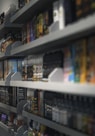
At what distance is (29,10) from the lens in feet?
9.75

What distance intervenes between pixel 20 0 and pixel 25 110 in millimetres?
1115

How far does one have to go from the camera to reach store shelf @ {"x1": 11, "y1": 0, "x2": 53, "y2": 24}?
268cm

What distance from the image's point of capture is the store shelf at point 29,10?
2685mm

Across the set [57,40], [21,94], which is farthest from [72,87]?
[21,94]

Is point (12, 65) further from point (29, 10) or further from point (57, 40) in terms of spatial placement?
point (57, 40)

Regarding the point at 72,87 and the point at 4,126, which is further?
the point at 4,126

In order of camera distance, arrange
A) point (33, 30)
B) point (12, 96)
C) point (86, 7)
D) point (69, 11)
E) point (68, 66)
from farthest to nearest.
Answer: point (12, 96) < point (33, 30) < point (68, 66) < point (69, 11) < point (86, 7)

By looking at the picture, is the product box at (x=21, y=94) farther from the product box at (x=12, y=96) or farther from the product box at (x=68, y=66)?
the product box at (x=68, y=66)

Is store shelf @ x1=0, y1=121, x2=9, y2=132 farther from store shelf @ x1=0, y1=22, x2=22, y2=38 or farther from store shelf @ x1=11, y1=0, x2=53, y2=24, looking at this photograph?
store shelf @ x1=11, y1=0, x2=53, y2=24

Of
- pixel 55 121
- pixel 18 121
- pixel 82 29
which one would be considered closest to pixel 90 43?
pixel 82 29

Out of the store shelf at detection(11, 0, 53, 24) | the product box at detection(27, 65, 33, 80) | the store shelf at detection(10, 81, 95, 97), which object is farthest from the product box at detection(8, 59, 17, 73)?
the store shelf at detection(10, 81, 95, 97)

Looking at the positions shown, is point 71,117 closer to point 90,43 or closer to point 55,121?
point 55,121

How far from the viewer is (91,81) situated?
1.69 m

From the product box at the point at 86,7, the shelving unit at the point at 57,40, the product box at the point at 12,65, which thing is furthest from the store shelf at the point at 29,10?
the product box at the point at 86,7
